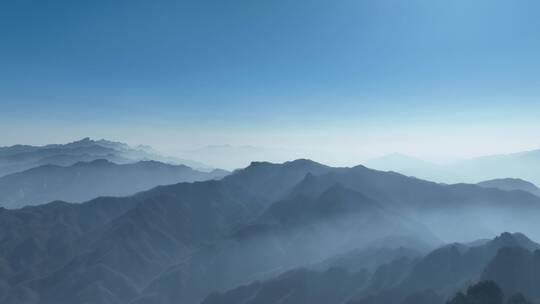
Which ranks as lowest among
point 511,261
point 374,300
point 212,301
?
point 212,301

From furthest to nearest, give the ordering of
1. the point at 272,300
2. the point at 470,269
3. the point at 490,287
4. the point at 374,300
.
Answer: the point at 272,300, the point at 470,269, the point at 374,300, the point at 490,287

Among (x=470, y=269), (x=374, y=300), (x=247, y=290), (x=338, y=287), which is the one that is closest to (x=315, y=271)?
(x=338, y=287)

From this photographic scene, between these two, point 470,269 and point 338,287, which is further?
point 338,287

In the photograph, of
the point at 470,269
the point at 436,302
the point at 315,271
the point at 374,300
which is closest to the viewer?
the point at 436,302

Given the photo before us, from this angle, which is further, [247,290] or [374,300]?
[247,290]

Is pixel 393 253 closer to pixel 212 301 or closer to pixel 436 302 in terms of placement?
pixel 436 302

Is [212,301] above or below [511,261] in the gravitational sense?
below

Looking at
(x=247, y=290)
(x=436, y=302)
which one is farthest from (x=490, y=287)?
(x=247, y=290)

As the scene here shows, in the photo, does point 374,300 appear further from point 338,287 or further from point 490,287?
point 490,287

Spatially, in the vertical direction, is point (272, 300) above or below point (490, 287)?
below
